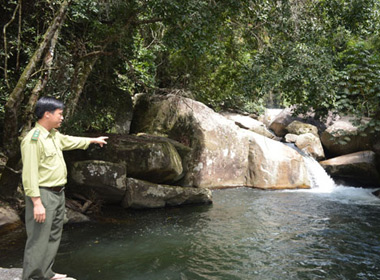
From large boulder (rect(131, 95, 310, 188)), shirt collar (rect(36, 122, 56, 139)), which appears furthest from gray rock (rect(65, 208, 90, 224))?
large boulder (rect(131, 95, 310, 188))

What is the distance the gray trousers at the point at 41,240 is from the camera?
283 cm

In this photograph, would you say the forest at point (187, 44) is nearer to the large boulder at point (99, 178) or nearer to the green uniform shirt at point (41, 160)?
the large boulder at point (99, 178)

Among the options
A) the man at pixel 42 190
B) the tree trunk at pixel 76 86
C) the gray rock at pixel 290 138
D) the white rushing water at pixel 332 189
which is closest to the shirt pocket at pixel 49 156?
the man at pixel 42 190

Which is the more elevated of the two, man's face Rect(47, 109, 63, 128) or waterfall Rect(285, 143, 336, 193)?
man's face Rect(47, 109, 63, 128)

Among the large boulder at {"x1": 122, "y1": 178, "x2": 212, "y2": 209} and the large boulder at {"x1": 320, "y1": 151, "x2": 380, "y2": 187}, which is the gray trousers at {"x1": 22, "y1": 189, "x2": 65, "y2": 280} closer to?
the large boulder at {"x1": 122, "y1": 178, "x2": 212, "y2": 209}

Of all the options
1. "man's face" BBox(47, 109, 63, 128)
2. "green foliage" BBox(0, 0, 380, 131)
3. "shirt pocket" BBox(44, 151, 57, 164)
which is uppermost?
"green foliage" BBox(0, 0, 380, 131)

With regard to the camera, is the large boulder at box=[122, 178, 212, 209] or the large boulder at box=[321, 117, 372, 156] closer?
the large boulder at box=[122, 178, 212, 209]

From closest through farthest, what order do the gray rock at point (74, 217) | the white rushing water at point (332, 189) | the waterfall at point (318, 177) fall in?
the gray rock at point (74, 217) → the white rushing water at point (332, 189) → the waterfall at point (318, 177)

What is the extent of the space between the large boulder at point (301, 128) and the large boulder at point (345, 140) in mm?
836

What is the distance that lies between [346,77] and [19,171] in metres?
7.87

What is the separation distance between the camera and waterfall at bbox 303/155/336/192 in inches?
476

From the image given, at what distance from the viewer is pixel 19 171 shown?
5.72 m

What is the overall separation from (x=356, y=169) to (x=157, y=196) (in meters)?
8.65

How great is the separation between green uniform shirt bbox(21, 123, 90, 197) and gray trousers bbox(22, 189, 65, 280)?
0.42 feet
